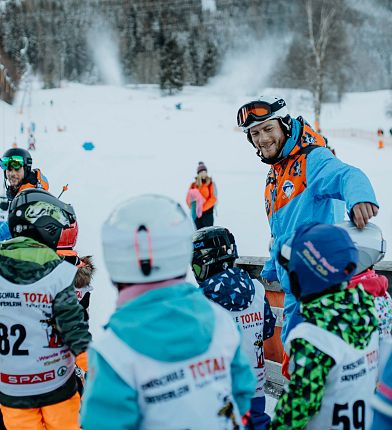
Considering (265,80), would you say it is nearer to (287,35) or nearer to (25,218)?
(287,35)

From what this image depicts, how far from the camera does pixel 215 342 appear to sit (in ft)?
5.22

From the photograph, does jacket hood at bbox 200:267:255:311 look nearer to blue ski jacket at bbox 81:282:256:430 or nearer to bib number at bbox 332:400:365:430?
bib number at bbox 332:400:365:430

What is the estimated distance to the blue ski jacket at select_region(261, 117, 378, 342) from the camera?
2760 millimetres

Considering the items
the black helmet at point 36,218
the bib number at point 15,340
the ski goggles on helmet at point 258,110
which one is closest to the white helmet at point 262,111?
the ski goggles on helmet at point 258,110

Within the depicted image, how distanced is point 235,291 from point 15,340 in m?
1.08

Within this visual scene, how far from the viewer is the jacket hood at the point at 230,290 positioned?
Answer: 2.57 meters

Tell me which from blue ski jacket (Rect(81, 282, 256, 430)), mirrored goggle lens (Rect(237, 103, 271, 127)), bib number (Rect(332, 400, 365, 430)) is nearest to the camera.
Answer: blue ski jacket (Rect(81, 282, 256, 430))

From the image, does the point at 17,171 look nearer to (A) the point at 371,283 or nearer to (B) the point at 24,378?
(B) the point at 24,378

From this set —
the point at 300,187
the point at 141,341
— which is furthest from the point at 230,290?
the point at 141,341

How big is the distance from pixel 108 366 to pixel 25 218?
4.16ft

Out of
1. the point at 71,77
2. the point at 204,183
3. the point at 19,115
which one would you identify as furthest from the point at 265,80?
the point at 204,183

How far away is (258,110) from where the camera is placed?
3064 millimetres

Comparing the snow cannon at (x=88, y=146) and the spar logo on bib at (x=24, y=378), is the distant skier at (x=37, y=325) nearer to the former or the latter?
the spar logo on bib at (x=24, y=378)

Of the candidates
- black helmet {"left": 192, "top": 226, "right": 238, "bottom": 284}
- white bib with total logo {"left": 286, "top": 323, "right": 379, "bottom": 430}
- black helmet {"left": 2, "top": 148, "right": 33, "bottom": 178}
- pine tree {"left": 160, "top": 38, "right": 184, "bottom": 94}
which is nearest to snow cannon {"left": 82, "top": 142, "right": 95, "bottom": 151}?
black helmet {"left": 2, "top": 148, "right": 33, "bottom": 178}
